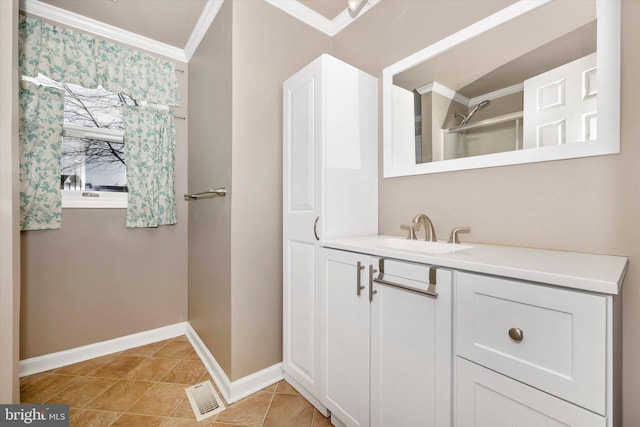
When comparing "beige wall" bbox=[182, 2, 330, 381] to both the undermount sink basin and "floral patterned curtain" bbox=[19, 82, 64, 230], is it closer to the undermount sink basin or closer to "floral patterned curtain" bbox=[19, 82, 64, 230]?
the undermount sink basin

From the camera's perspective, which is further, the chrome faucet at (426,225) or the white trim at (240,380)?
the white trim at (240,380)

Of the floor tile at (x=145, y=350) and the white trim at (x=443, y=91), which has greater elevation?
the white trim at (x=443, y=91)

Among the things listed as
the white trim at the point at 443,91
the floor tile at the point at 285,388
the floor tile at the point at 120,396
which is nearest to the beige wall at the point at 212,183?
the floor tile at the point at 285,388

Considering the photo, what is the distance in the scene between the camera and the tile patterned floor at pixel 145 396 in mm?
1504

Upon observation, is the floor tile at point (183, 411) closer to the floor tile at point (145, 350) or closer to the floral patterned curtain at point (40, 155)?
the floor tile at point (145, 350)

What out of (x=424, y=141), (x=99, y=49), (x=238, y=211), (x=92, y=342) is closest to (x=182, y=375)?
(x=92, y=342)

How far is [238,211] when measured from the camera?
1.71 metres

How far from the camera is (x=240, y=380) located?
1.70 meters

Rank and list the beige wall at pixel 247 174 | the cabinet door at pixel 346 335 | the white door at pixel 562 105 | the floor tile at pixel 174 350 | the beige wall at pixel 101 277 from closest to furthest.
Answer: the white door at pixel 562 105 < the cabinet door at pixel 346 335 < the beige wall at pixel 247 174 < the beige wall at pixel 101 277 < the floor tile at pixel 174 350

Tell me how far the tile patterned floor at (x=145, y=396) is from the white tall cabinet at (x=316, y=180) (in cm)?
16

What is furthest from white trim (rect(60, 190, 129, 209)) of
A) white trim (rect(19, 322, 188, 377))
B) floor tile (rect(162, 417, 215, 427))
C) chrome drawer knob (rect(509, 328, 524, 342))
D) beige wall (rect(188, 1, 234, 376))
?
chrome drawer knob (rect(509, 328, 524, 342))

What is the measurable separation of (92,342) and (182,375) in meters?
0.88

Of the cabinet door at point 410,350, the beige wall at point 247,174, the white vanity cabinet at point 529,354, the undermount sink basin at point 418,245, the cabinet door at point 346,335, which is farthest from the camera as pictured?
the beige wall at point 247,174

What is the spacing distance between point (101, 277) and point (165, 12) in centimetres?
212
